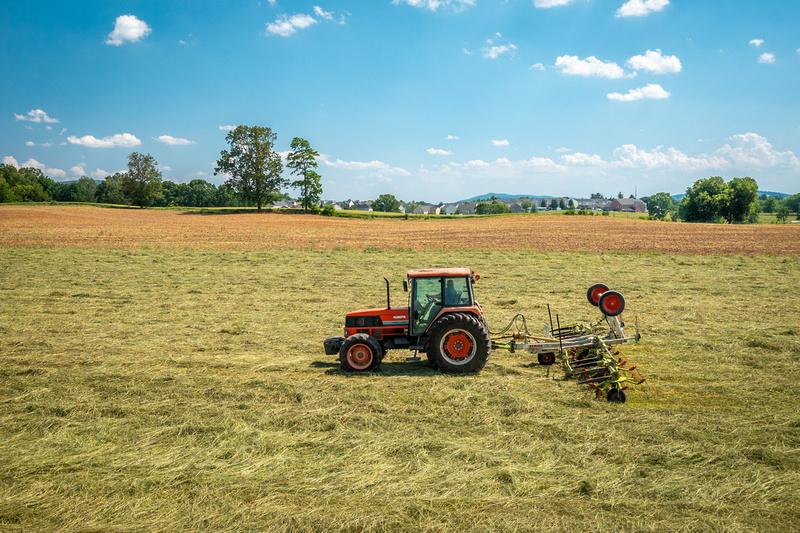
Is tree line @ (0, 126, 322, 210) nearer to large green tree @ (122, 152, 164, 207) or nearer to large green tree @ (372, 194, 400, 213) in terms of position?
large green tree @ (122, 152, 164, 207)

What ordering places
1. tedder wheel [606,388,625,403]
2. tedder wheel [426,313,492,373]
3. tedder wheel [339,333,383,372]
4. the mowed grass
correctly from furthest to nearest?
tedder wheel [339,333,383,372] < tedder wheel [426,313,492,373] < tedder wheel [606,388,625,403] < the mowed grass

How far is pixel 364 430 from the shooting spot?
6.61 meters

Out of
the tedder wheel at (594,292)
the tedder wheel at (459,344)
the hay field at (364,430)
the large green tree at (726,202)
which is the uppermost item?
the large green tree at (726,202)

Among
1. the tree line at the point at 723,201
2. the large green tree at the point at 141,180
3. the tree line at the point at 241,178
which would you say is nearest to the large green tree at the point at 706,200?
the tree line at the point at 723,201

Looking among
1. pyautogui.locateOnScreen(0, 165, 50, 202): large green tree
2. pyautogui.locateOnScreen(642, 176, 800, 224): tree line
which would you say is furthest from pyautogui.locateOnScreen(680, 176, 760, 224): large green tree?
pyautogui.locateOnScreen(0, 165, 50, 202): large green tree

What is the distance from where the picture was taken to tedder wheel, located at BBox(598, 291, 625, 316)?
8.69 metres

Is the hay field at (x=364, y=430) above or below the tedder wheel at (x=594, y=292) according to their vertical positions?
below

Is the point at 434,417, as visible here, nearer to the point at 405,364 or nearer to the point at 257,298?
the point at 405,364

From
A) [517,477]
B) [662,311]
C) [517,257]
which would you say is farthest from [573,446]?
[517,257]

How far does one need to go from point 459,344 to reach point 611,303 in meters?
2.47

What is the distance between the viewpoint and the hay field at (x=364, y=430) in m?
4.89

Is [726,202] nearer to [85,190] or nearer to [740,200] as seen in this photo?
[740,200]

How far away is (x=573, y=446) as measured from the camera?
605 centimetres

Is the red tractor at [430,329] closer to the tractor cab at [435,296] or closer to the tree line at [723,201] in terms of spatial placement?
the tractor cab at [435,296]
